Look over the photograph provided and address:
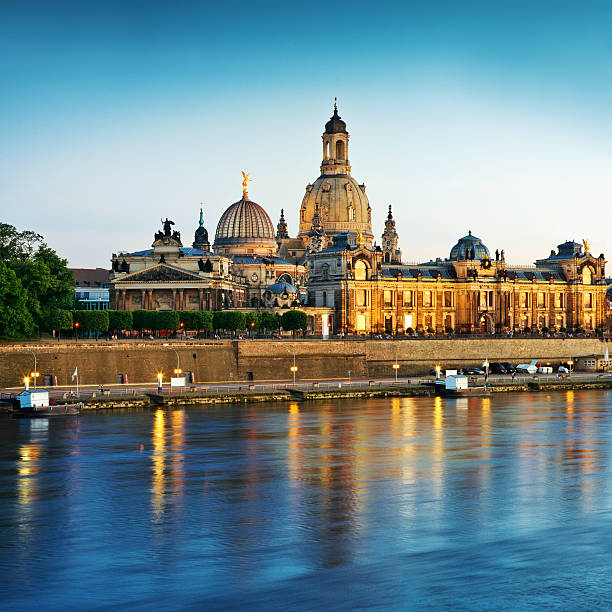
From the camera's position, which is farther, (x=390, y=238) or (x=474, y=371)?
(x=390, y=238)

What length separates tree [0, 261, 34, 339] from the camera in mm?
89500

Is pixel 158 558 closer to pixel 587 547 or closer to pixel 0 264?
pixel 587 547

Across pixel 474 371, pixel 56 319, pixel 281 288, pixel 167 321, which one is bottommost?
pixel 474 371

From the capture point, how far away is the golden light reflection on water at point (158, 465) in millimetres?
46812

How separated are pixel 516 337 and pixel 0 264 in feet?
224

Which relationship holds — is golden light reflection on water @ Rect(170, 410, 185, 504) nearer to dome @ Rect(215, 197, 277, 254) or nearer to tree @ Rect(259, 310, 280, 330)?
tree @ Rect(259, 310, 280, 330)

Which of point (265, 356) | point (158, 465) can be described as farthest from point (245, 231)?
point (158, 465)

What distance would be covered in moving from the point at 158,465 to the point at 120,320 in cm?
5767

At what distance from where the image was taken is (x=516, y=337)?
435ft

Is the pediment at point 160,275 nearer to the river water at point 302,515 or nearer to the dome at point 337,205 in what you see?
the dome at point 337,205

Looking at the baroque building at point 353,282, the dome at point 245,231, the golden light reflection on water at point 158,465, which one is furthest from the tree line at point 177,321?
the dome at point 245,231

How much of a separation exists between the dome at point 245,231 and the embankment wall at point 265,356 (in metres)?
57.8

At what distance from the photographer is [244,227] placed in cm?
17738

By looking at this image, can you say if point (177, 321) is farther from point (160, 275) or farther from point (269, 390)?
point (269, 390)
